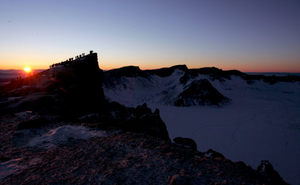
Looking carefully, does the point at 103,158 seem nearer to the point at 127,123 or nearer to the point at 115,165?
the point at 115,165

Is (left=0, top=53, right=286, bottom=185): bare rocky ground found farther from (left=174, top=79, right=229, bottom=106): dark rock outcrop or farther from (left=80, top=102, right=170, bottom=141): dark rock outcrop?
(left=174, top=79, right=229, bottom=106): dark rock outcrop

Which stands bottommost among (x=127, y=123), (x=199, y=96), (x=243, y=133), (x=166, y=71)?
(x=243, y=133)

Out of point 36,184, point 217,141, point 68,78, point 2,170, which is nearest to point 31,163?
point 2,170

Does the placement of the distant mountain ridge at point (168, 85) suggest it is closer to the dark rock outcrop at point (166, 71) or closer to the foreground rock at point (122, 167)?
the dark rock outcrop at point (166, 71)

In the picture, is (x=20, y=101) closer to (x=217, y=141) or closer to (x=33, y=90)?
(x=33, y=90)

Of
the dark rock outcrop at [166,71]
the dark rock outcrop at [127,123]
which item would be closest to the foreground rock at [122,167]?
the dark rock outcrop at [127,123]

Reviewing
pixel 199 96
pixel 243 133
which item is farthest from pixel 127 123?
pixel 199 96

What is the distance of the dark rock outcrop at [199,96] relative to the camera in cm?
5794

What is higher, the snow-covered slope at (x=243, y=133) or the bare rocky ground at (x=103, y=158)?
the bare rocky ground at (x=103, y=158)

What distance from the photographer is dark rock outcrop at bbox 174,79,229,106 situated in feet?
190

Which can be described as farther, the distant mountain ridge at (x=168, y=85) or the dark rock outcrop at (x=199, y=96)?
the distant mountain ridge at (x=168, y=85)

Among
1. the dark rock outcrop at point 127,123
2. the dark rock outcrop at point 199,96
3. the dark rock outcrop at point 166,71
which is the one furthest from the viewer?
the dark rock outcrop at point 166,71

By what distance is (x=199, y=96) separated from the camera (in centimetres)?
5978

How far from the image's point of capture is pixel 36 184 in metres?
4.82
